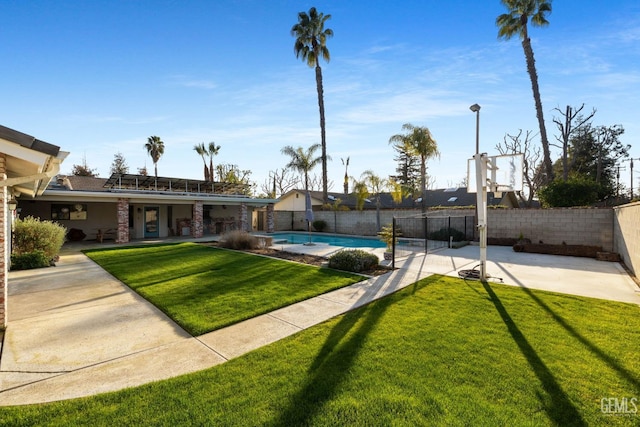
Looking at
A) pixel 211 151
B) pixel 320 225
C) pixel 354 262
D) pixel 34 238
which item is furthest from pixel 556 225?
pixel 211 151

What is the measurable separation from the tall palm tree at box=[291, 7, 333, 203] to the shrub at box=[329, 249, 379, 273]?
55.7 ft

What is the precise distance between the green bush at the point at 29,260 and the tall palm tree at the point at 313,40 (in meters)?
19.3

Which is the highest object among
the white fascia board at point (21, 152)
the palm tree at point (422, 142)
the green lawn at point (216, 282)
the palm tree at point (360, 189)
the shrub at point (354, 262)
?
the palm tree at point (422, 142)

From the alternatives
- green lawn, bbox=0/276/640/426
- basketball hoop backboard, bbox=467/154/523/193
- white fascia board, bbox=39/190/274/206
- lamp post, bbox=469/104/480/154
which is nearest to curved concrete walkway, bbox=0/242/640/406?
green lawn, bbox=0/276/640/426

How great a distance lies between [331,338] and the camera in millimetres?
4207

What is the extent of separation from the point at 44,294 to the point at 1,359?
3460 mm

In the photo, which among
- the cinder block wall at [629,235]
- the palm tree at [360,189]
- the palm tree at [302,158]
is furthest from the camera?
the palm tree at [302,158]

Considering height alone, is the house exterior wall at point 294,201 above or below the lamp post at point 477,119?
below

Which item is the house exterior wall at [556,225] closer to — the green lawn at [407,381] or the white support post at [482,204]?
the white support post at [482,204]

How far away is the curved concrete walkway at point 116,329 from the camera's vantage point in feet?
10.8

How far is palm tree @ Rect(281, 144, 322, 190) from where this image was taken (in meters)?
27.4

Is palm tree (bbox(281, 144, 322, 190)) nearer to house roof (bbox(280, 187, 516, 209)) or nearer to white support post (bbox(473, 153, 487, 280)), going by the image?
house roof (bbox(280, 187, 516, 209))

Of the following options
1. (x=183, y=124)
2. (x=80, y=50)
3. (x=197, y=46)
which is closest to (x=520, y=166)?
(x=197, y=46)

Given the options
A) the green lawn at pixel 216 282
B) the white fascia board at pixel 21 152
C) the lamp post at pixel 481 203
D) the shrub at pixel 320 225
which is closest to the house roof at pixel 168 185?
the shrub at pixel 320 225
